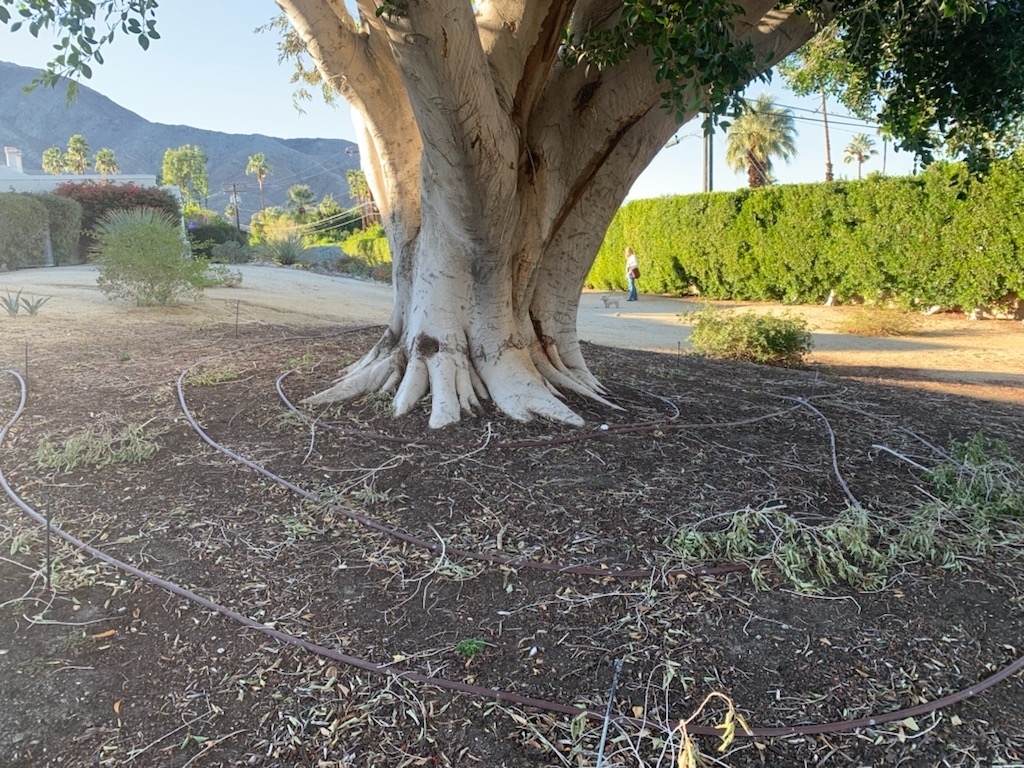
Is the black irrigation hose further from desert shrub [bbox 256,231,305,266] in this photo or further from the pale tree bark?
desert shrub [bbox 256,231,305,266]

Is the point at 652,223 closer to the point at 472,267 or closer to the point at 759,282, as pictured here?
the point at 759,282

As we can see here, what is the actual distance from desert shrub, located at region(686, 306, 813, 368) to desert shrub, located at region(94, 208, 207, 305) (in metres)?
7.94

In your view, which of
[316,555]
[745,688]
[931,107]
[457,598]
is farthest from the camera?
[931,107]

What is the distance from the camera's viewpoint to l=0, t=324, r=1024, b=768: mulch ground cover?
77.6 inches

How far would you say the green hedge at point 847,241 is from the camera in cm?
1343

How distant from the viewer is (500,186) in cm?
389

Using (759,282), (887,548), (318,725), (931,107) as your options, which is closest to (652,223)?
(759,282)

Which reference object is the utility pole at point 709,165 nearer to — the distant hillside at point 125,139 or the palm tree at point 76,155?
the palm tree at point 76,155

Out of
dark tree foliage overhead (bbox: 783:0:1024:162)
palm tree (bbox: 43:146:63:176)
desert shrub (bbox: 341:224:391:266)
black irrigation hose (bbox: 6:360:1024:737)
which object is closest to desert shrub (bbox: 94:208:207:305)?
black irrigation hose (bbox: 6:360:1024:737)

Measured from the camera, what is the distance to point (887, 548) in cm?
295

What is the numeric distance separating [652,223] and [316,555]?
68.4 ft

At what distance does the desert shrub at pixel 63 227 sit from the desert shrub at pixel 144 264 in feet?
34.8

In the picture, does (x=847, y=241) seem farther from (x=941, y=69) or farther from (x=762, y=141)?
(x=762, y=141)

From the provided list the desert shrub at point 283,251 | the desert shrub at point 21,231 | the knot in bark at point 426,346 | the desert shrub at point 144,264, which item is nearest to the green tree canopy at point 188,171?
the desert shrub at point 283,251
